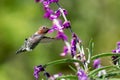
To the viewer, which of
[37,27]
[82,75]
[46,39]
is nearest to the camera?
[82,75]

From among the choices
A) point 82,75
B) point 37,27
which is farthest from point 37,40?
point 37,27

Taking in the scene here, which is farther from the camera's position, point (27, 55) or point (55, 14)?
point (27, 55)

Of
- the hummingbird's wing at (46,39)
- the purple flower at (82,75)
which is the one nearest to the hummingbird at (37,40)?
the hummingbird's wing at (46,39)

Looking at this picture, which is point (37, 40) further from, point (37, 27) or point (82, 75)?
point (37, 27)

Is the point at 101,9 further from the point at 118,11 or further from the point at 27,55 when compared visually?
the point at 27,55

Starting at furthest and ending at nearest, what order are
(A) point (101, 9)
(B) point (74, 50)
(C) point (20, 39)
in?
(A) point (101, 9) → (C) point (20, 39) → (B) point (74, 50)

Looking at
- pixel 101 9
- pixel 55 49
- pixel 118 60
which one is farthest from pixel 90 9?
pixel 118 60

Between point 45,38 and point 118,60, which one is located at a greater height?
point 45,38

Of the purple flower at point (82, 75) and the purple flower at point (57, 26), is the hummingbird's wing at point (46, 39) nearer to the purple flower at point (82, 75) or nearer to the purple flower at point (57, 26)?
the purple flower at point (57, 26)

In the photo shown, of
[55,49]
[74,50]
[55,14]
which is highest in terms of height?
[55,14]
